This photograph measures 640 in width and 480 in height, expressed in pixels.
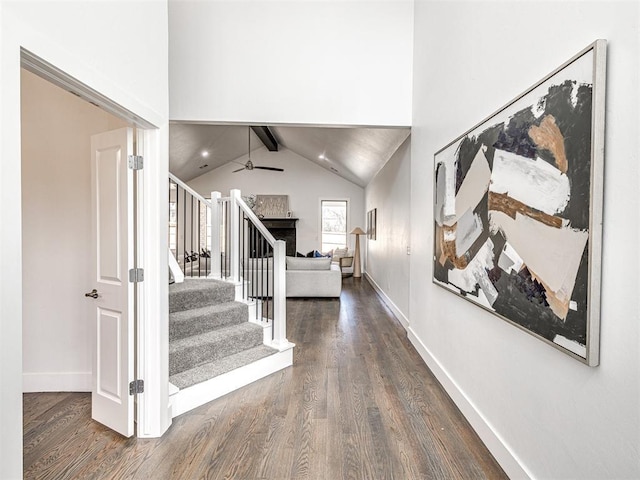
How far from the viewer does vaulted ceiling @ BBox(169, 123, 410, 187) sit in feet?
18.3

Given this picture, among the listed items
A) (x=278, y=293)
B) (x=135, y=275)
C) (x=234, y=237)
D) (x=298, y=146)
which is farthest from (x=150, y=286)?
(x=298, y=146)

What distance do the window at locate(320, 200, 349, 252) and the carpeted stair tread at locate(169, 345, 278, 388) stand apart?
286 inches

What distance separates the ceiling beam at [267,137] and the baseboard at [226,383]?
19.6ft

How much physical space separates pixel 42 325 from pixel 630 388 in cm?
367

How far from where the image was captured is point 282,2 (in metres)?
3.64

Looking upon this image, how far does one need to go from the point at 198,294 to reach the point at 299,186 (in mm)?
7311

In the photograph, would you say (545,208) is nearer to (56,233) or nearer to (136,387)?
(136,387)

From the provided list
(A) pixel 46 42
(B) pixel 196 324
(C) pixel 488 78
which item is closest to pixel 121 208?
(A) pixel 46 42

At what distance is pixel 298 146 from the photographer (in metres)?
9.25

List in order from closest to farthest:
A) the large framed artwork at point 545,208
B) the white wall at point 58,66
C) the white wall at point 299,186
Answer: the white wall at point 58,66, the large framed artwork at point 545,208, the white wall at point 299,186

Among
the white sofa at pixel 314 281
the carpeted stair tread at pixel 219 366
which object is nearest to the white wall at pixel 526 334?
the carpeted stair tread at pixel 219 366

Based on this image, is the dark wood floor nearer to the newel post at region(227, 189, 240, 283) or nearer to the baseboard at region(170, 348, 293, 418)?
the baseboard at region(170, 348, 293, 418)

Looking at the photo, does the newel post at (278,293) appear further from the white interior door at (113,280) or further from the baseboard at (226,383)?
the white interior door at (113,280)

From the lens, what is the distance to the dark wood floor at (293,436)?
6.23 ft
